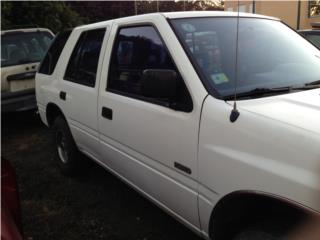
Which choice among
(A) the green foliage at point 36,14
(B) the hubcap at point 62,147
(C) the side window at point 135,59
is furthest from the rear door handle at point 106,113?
(A) the green foliage at point 36,14

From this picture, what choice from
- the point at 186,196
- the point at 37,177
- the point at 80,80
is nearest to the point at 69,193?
the point at 37,177

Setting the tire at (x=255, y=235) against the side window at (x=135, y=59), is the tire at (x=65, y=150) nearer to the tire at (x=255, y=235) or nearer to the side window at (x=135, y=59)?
the side window at (x=135, y=59)

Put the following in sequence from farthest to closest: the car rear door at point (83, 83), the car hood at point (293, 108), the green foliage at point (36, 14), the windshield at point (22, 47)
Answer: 1. the green foliage at point (36, 14)
2. the windshield at point (22, 47)
3. the car rear door at point (83, 83)
4. the car hood at point (293, 108)

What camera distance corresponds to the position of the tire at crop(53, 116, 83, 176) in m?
4.54

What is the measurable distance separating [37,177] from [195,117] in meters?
3.01

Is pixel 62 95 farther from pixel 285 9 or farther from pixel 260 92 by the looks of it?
pixel 285 9

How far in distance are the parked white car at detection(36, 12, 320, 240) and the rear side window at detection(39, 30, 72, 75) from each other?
920 mm

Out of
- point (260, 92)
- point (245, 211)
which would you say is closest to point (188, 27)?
point (260, 92)

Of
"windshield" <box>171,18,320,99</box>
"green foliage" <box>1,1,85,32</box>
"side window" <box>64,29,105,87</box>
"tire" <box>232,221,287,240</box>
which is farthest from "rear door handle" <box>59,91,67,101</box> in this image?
"green foliage" <box>1,1,85,32</box>

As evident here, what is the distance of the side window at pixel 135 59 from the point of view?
9.51 feet

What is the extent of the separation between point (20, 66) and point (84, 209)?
3.77 meters

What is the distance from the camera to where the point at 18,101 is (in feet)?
22.1

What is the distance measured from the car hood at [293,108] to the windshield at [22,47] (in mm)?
5588

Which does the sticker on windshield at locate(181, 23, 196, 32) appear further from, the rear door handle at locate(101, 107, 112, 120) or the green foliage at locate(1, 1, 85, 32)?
the green foliage at locate(1, 1, 85, 32)
